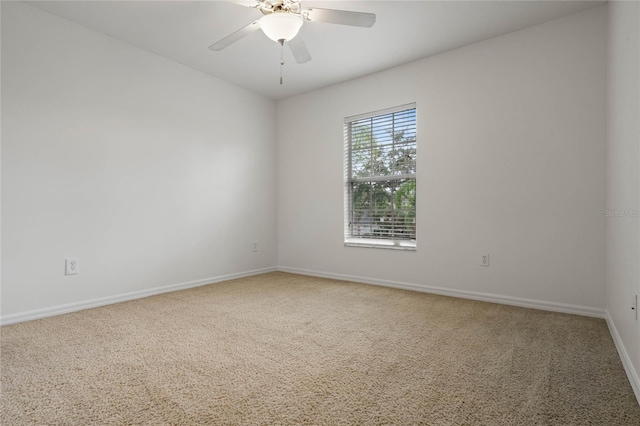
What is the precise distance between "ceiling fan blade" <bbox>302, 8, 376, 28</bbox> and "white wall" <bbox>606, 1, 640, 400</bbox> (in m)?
1.32

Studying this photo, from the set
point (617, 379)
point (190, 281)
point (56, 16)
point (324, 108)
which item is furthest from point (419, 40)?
point (190, 281)

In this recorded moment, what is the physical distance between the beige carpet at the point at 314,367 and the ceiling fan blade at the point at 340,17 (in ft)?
6.55

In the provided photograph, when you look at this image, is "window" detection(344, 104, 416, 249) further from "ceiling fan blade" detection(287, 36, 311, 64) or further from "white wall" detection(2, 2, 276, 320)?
"ceiling fan blade" detection(287, 36, 311, 64)

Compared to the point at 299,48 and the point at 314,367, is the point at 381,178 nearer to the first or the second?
the point at 299,48

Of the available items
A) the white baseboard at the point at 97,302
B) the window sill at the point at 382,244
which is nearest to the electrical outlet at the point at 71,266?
the white baseboard at the point at 97,302

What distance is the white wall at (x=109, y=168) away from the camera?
2545 millimetres

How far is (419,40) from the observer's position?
310 cm

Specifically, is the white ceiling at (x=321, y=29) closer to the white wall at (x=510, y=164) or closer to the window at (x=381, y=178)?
the white wall at (x=510, y=164)

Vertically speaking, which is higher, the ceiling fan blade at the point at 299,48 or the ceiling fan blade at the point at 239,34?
the ceiling fan blade at the point at 239,34

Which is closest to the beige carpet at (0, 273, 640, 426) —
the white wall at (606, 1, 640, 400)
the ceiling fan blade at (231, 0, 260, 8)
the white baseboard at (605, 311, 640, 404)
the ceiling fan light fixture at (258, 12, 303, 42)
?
the white baseboard at (605, 311, 640, 404)

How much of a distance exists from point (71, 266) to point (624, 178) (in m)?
3.90

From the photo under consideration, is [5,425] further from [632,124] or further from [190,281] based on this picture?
[632,124]

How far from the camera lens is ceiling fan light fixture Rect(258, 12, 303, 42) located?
2.15 m

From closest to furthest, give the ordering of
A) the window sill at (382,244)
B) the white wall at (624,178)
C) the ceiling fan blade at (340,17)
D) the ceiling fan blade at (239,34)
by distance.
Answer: the white wall at (624,178), the ceiling fan blade at (340,17), the ceiling fan blade at (239,34), the window sill at (382,244)
